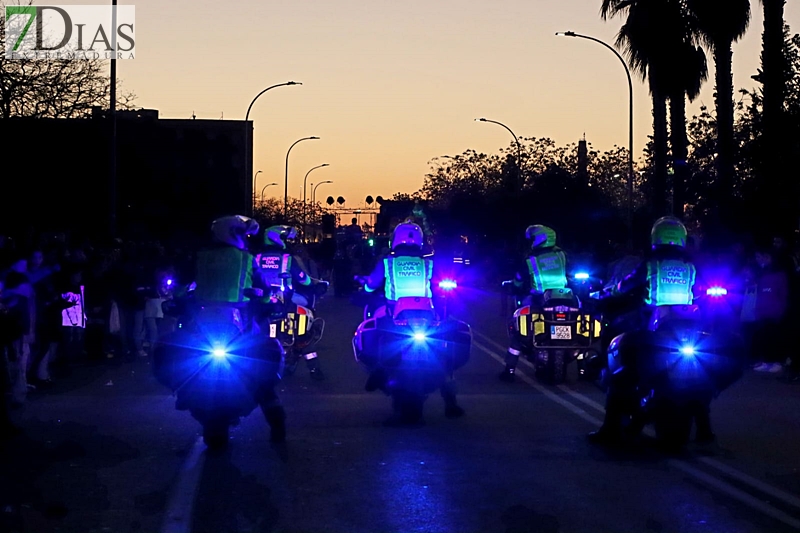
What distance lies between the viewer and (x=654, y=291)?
10078 millimetres

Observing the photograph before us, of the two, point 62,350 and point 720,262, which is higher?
point 720,262

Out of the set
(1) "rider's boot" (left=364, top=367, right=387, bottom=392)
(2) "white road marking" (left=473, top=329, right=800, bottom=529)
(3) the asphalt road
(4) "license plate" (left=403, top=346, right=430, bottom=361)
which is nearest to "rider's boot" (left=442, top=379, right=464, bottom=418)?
(3) the asphalt road

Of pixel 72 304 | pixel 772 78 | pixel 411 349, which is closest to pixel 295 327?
pixel 72 304

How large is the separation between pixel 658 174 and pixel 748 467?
2633cm

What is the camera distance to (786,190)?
95.3ft

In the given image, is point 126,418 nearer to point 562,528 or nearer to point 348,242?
point 562,528

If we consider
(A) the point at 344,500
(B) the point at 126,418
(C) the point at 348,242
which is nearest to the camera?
(A) the point at 344,500

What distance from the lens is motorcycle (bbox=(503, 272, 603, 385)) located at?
14617 millimetres

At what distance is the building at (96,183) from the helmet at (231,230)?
66.5 ft

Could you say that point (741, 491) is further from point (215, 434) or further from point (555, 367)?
point (555, 367)

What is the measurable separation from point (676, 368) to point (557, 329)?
518 centimetres

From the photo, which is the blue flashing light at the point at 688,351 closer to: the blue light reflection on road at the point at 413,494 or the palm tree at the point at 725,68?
the blue light reflection on road at the point at 413,494

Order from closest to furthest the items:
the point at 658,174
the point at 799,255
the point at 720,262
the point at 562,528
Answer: the point at 562,528, the point at 720,262, the point at 799,255, the point at 658,174

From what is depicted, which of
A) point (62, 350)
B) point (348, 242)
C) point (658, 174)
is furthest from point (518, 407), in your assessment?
point (348, 242)
